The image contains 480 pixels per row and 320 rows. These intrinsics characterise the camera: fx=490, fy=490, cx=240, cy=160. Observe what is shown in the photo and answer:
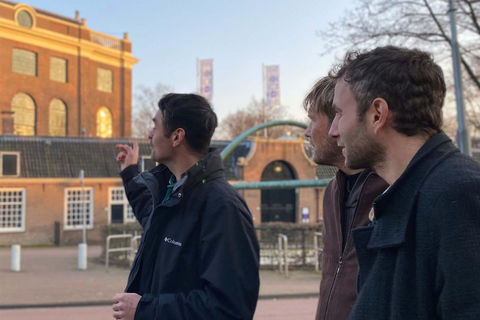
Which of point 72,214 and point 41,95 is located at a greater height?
point 41,95

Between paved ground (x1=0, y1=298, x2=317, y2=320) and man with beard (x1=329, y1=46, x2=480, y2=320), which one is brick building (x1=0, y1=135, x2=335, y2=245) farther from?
man with beard (x1=329, y1=46, x2=480, y2=320)

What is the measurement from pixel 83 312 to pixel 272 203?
19.1m

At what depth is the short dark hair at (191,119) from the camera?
2.47m

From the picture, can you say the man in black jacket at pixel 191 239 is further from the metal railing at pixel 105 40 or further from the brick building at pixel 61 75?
the metal railing at pixel 105 40

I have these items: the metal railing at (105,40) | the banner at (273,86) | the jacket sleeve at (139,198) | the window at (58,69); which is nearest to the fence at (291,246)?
the jacket sleeve at (139,198)

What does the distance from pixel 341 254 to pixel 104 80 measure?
3763 cm

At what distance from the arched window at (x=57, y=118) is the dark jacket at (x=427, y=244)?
116 feet

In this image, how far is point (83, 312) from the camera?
859 cm

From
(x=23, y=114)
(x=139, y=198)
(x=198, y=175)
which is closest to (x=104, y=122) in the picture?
(x=23, y=114)

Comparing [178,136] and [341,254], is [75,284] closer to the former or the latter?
[178,136]

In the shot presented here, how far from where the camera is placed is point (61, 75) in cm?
3456

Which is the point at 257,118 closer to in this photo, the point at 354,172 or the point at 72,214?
the point at 72,214

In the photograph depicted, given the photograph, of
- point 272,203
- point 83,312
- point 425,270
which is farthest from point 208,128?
point 272,203

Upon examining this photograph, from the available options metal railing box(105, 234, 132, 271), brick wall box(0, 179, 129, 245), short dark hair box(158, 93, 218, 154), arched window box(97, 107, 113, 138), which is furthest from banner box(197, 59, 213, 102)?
short dark hair box(158, 93, 218, 154)
